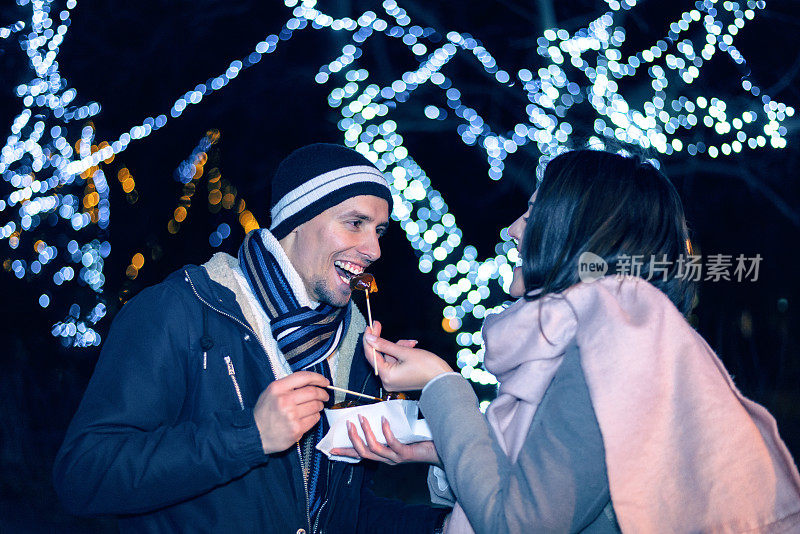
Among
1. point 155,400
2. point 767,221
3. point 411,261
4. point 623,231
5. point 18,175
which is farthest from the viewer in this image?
point 767,221

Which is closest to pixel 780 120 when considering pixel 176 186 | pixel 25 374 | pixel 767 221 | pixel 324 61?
pixel 767 221

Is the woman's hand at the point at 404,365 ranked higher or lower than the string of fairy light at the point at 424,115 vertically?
lower

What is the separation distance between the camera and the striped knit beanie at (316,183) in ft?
6.77

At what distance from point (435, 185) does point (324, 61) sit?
120 cm

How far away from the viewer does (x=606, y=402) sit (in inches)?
44.1

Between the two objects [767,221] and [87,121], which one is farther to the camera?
[767,221]

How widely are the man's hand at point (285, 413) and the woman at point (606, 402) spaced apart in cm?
29

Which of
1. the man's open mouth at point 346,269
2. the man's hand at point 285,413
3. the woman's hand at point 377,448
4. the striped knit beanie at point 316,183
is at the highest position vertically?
the striped knit beanie at point 316,183

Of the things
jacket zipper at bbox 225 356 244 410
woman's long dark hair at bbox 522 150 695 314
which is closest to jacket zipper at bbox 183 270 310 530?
jacket zipper at bbox 225 356 244 410

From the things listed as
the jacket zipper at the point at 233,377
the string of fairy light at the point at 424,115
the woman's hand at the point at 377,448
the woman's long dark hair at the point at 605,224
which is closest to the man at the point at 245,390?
the jacket zipper at the point at 233,377

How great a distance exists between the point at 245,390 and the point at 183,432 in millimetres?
206

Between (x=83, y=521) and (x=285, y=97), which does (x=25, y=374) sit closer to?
(x=83, y=521)

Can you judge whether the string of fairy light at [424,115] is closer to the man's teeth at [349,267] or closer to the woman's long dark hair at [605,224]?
the man's teeth at [349,267]

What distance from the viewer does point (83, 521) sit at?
4109mm
